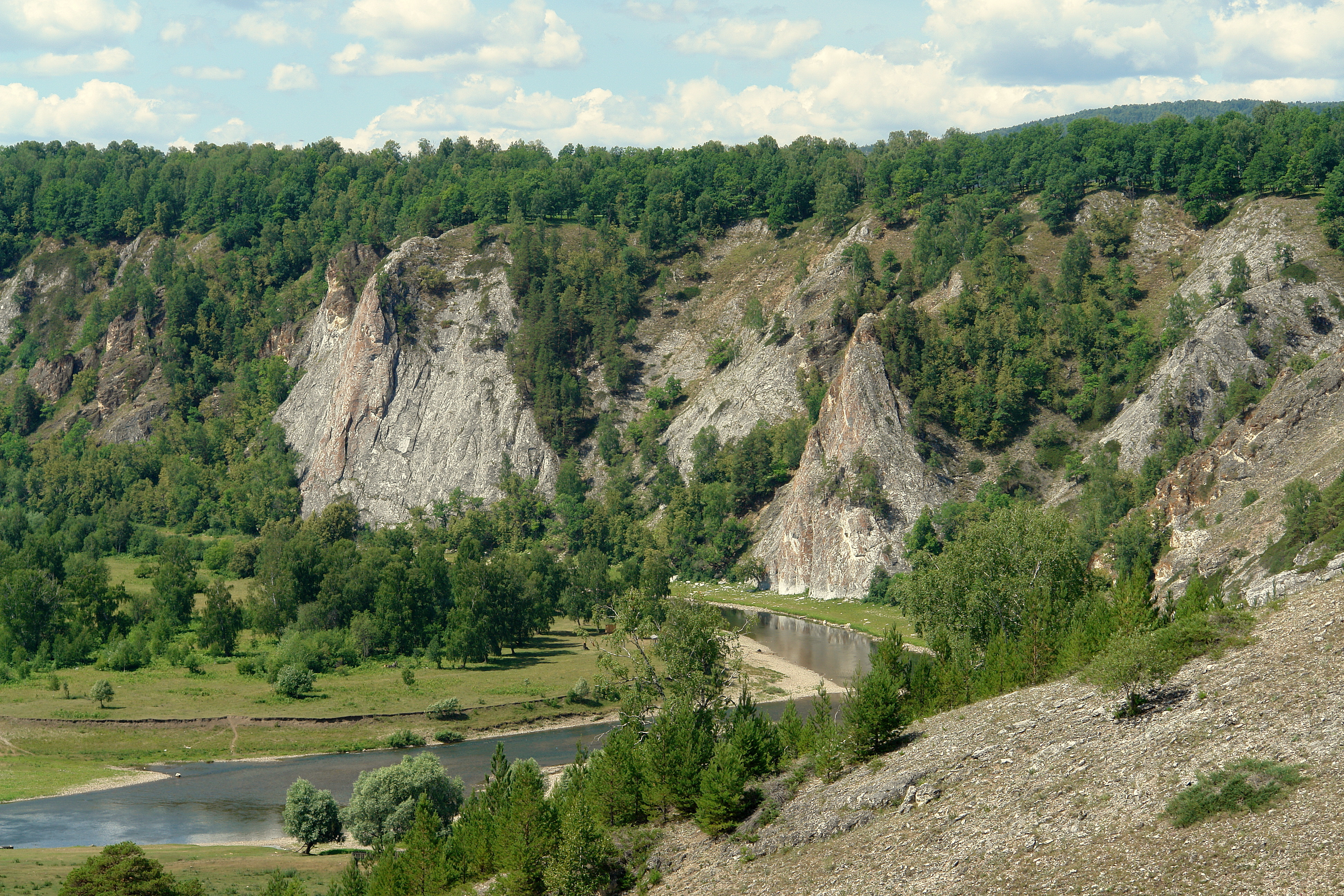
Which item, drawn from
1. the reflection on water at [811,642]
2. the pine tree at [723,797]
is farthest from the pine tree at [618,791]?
the reflection on water at [811,642]

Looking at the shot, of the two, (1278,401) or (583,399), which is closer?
(1278,401)

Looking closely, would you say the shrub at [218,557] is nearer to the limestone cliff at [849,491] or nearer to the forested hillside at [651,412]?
the forested hillside at [651,412]

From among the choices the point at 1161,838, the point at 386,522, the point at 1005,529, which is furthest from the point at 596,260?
the point at 1161,838

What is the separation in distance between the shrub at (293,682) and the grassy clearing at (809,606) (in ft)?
163

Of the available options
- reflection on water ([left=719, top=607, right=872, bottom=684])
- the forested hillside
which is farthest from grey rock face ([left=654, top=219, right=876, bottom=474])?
reflection on water ([left=719, top=607, right=872, bottom=684])

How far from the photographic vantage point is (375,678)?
10288cm

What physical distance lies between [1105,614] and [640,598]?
24.4m

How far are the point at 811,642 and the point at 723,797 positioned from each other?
7727 centimetres

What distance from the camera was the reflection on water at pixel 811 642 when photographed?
103 meters

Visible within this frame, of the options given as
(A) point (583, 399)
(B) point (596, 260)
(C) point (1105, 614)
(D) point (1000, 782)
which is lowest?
(D) point (1000, 782)

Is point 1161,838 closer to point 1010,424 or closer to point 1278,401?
point 1278,401

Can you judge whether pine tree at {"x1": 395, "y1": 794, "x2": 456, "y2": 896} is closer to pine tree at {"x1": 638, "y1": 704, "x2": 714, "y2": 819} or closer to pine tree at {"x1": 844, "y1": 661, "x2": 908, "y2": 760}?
pine tree at {"x1": 638, "y1": 704, "x2": 714, "y2": 819}

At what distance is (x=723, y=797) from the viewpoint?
40125mm

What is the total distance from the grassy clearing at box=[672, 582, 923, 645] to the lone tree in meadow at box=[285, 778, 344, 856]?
204 ft
